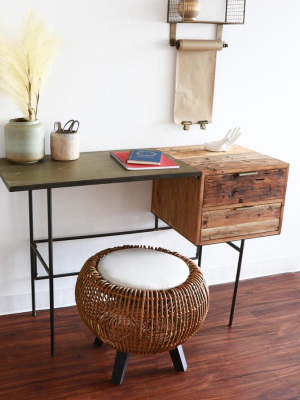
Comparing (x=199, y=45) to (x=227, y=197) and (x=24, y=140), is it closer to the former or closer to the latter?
(x=227, y=197)

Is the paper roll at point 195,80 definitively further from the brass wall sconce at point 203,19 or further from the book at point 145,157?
the book at point 145,157

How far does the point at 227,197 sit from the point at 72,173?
0.69m

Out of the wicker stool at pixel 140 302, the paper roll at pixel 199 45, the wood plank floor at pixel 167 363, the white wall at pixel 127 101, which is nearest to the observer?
the wicker stool at pixel 140 302

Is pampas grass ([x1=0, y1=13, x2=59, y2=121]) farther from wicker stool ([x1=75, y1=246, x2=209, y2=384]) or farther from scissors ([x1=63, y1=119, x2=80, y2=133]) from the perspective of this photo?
wicker stool ([x1=75, y1=246, x2=209, y2=384])

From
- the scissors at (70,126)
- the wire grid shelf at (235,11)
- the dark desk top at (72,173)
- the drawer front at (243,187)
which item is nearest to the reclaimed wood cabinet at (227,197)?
the drawer front at (243,187)

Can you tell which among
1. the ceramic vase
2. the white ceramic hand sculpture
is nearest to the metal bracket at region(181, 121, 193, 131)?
the white ceramic hand sculpture

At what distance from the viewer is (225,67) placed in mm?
2666

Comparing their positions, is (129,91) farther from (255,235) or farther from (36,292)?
(36,292)

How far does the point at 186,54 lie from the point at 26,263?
51.0 inches

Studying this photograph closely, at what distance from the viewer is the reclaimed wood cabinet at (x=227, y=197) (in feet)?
7.40

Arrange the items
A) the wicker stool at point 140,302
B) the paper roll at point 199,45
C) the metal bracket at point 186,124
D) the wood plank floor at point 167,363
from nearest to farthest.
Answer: the wicker stool at point 140,302
the wood plank floor at point 167,363
the paper roll at point 199,45
the metal bracket at point 186,124

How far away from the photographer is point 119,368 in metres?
2.13

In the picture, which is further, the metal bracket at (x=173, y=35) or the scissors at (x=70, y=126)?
the metal bracket at (x=173, y=35)

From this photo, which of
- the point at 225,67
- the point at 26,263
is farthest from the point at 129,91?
the point at 26,263
